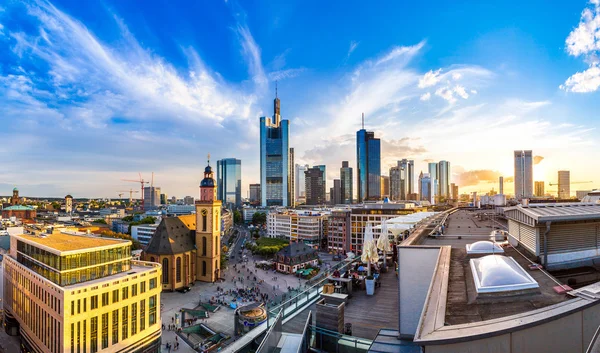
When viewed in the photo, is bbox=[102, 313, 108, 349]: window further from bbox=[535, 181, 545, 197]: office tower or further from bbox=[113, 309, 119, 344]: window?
bbox=[535, 181, 545, 197]: office tower

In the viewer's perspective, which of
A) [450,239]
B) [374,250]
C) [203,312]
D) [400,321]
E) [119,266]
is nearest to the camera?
[400,321]

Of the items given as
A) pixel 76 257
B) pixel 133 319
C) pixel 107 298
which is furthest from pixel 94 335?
pixel 76 257

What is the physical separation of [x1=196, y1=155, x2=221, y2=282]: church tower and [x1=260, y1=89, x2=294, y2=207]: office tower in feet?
363

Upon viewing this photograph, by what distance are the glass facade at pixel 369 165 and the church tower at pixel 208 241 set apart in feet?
456

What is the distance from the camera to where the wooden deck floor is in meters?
7.56

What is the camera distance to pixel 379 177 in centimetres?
17612

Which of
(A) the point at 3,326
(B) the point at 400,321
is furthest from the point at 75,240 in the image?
(B) the point at 400,321

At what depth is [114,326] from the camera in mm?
20656

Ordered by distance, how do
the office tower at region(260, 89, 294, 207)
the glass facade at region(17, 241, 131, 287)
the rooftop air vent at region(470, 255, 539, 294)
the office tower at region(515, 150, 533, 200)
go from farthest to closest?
the office tower at region(260, 89, 294, 207) < the office tower at region(515, 150, 533, 200) < the glass facade at region(17, 241, 131, 287) < the rooftop air vent at region(470, 255, 539, 294)

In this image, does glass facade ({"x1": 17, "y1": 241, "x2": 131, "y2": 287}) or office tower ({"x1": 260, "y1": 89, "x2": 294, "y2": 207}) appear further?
office tower ({"x1": 260, "y1": 89, "x2": 294, "y2": 207})

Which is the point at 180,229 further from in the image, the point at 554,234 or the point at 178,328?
the point at 554,234

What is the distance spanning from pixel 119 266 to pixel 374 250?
2028 cm

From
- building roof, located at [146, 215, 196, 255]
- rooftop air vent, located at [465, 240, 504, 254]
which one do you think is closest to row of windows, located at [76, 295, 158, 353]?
building roof, located at [146, 215, 196, 255]

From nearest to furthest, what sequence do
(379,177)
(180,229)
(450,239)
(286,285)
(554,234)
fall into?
1. (554,234)
2. (450,239)
3. (286,285)
4. (180,229)
5. (379,177)
